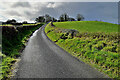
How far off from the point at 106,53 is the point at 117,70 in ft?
7.11

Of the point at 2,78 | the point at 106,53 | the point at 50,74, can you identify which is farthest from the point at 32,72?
the point at 106,53

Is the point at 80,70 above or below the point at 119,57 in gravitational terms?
Answer: below

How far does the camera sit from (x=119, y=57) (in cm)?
782

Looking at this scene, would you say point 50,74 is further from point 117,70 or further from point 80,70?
point 117,70

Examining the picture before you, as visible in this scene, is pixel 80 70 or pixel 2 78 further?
pixel 80 70

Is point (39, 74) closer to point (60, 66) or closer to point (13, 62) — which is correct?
point (60, 66)

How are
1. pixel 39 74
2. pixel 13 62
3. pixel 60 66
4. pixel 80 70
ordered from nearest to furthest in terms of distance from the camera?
pixel 39 74 → pixel 80 70 → pixel 60 66 → pixel 13 62

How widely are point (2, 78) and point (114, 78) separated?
7.52 m

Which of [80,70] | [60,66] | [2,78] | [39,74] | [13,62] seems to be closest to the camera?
[2,78]

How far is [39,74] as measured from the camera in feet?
21.0

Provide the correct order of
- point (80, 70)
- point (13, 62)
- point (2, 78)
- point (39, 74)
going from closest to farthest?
1. point (2, 78)
2. point (39, 74)
3. point (80, 70)
4. point (13, 62)

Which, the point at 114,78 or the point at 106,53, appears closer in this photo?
the point at 114,78

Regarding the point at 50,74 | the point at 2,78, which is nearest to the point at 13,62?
the point at 2,78

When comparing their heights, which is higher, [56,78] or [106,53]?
[106,53]
